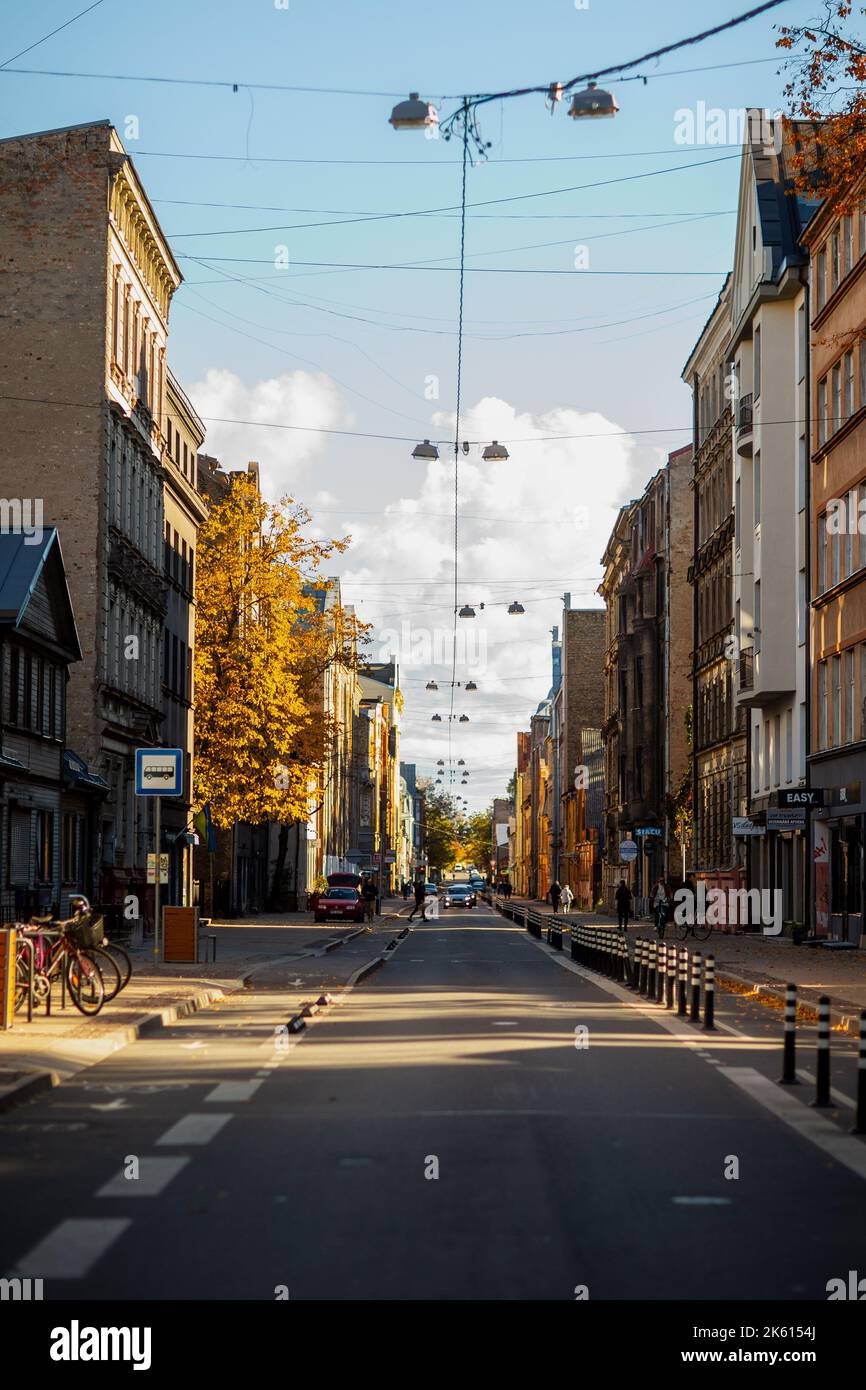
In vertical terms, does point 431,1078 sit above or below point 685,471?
below

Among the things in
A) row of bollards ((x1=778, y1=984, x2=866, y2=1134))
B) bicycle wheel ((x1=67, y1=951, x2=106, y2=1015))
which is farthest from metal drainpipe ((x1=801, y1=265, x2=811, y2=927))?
row of bollards ((x1=778, y1=984, x2=866, y2=1134))

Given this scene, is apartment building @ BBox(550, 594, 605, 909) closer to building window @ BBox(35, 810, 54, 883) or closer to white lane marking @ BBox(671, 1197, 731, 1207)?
building window @ BBox(35, 810, 54, 883)

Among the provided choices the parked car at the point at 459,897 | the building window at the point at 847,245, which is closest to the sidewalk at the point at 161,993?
the building window at the point at 847,245

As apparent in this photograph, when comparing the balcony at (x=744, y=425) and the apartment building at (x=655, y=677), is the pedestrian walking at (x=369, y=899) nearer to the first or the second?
the apartment building at (x=655, y=677)

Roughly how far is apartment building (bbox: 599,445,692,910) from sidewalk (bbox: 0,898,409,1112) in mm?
28843

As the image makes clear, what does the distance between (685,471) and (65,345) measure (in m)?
41.4

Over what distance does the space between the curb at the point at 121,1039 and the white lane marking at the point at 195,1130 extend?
1428 mm

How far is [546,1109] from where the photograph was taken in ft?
44.2

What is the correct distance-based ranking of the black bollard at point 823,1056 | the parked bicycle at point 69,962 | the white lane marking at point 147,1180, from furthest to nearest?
the parked bicycle at point 69,962, the black bollard at point 823,1056, the white lane marking at point 147,1180

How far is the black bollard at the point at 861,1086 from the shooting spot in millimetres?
12188

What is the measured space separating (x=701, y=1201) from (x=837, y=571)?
3772 cm
